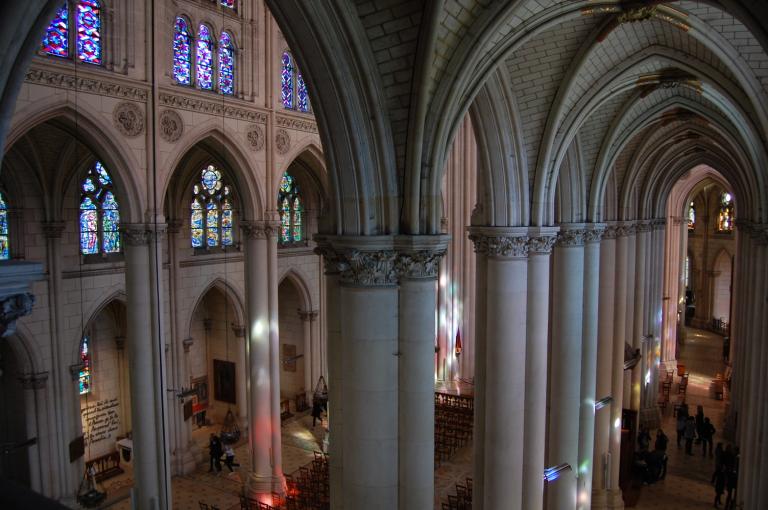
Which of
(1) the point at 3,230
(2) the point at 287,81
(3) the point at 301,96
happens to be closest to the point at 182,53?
(2) the point at 287,81

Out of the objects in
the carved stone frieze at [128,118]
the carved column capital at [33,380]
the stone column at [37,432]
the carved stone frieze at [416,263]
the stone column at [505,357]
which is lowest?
the stone column at [37,432]

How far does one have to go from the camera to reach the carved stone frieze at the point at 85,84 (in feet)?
35.0

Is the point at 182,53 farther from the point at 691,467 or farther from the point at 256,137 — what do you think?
the point at 691,467

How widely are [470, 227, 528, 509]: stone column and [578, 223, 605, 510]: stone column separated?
12.7 ft

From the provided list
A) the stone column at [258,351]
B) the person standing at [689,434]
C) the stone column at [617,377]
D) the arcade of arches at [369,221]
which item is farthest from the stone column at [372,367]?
the person standing at [689,434]

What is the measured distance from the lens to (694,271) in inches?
1574

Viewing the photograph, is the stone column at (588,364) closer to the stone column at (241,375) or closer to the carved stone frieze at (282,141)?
Answer: the carved stone frieze at (282,141)

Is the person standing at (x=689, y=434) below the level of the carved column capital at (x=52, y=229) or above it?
below

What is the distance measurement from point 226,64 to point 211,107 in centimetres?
139

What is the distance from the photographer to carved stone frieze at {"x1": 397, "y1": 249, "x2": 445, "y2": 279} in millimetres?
6711

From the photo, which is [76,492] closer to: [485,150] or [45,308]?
[45,308]

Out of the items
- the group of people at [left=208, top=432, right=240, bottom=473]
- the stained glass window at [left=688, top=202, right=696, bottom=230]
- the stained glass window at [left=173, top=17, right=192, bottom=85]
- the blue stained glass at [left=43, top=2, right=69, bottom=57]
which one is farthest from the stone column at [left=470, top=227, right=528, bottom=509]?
the stained glass window at [left=688, top=202, right=696, bottom=230]

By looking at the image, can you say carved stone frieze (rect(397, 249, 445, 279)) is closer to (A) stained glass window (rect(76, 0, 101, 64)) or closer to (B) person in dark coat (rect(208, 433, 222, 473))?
(A) stained glass window (rect(76, 0, 101, 64))

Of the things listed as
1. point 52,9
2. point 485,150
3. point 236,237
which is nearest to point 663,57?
point 485,150
